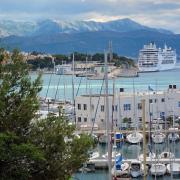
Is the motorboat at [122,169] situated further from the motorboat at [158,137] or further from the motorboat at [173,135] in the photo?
the motorboat at [173,135]

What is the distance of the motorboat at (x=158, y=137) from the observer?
29.9m

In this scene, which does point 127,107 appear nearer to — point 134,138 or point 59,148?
point 134,138

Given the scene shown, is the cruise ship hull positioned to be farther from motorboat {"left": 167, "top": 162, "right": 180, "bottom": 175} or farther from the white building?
motorboat {"left": 167, "top": 162, "right": 180, "bottom": 175}

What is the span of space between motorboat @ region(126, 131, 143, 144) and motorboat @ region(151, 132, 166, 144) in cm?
69

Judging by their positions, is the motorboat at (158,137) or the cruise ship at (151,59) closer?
the motorboat at (158,137)

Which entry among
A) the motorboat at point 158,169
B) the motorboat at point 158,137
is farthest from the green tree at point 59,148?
the motorboat at point 158,137

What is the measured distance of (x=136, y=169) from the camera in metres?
22.3

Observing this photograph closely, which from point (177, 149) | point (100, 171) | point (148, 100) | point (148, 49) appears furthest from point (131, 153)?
point (148, 49)

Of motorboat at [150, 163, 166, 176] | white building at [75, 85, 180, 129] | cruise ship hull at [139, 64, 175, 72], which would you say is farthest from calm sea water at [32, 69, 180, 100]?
motorboat at [150, 163, 166, 176]

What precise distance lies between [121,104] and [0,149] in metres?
27.8

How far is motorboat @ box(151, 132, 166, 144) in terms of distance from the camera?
29.9m

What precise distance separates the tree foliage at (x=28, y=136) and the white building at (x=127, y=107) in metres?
24.6

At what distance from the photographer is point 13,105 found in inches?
317

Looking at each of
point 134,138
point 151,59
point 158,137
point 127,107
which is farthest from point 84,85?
point 158,137
